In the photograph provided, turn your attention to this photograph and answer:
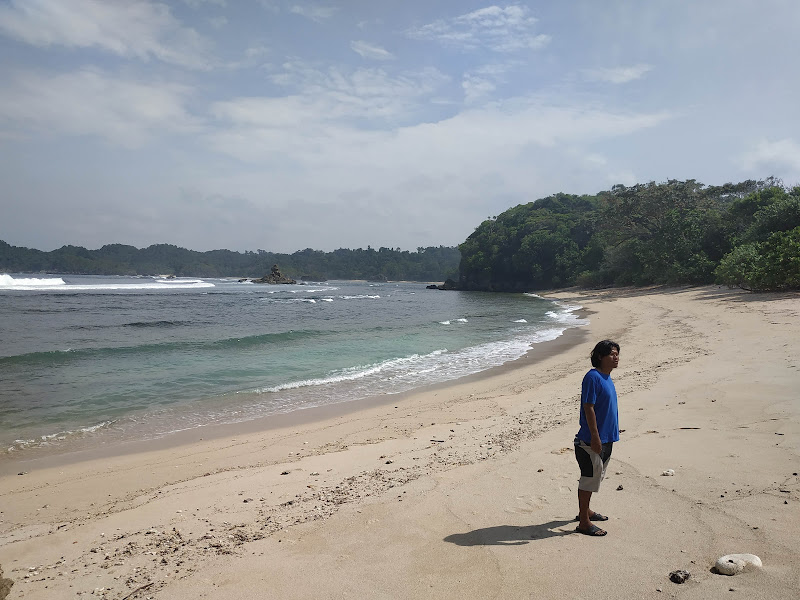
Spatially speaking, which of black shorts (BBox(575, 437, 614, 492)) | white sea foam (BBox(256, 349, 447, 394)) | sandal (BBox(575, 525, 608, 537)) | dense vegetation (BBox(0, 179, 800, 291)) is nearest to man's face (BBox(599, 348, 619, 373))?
black shorts (BBox(575, 437, 614, 492))

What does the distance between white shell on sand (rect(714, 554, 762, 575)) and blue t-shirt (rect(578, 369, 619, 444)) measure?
1035 mm

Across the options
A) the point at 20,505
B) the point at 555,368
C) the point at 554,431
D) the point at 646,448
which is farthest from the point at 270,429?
the point at 555,368

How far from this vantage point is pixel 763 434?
18.3 feet

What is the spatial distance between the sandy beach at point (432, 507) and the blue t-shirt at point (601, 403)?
695mm

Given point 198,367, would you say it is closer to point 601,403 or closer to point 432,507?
point 432,507

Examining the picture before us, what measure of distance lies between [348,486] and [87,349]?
16.2 m

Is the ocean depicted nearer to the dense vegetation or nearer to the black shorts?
the black shorts

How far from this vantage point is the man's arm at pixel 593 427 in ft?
12.8

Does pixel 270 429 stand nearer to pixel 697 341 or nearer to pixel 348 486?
pixel 348 486

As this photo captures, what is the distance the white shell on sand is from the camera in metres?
3.06

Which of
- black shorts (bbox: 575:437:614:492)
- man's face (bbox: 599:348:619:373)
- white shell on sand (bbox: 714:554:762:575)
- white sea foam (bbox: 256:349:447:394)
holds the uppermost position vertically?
man's face (bbox: 599:348:619:373)

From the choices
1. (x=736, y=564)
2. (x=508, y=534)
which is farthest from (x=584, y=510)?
(x=736, y=564)

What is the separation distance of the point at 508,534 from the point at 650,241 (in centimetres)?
5158

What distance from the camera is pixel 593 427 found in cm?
390
